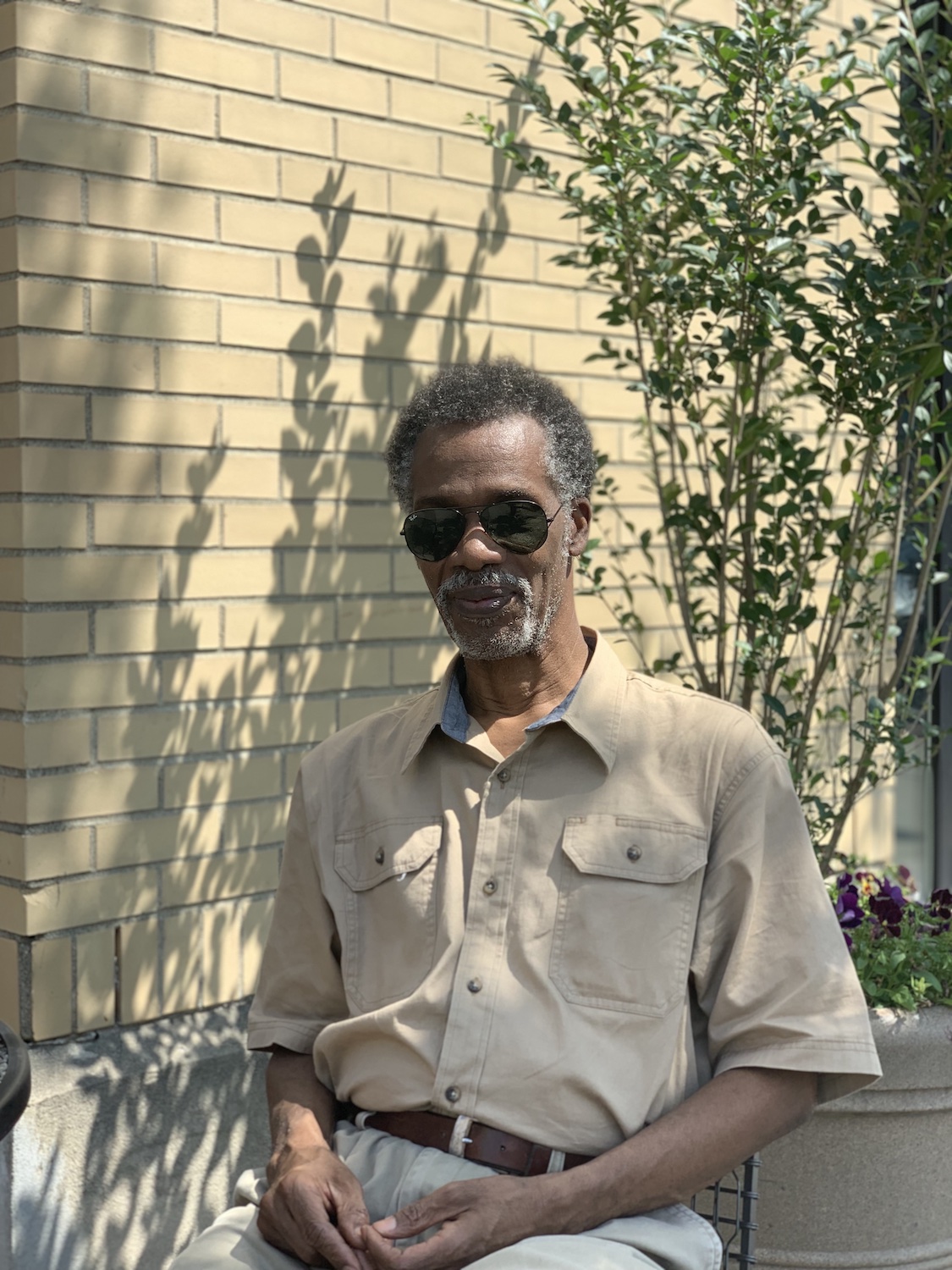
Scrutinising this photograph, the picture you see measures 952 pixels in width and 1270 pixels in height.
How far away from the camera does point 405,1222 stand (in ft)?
7.38

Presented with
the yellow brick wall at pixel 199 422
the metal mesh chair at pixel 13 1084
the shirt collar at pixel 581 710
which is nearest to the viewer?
the metal mesh chair at pixel 13 1084

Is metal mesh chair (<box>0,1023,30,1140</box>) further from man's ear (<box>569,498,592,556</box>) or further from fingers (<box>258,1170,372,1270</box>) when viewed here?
man's ear (<box>569,498,592,556</box>)

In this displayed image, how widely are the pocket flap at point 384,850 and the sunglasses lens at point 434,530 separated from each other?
443 mm

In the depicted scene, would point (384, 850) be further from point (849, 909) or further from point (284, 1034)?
point (849, 909)

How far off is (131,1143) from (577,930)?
1.56m

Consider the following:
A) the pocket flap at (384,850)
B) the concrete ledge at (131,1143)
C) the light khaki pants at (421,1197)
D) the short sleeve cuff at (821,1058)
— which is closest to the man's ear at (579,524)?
the pocket flap at (384,850)

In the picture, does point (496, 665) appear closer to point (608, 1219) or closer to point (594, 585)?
point (608, 1219)

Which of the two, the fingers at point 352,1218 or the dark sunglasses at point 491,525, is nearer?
the fingers at point 352,1218

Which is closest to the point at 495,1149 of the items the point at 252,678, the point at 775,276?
the point at 252,678

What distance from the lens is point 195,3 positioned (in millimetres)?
3578

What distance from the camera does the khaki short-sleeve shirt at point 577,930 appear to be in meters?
2.37

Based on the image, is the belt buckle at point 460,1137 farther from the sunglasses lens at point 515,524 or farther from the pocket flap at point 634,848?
the sunglasses lens at point 515,524

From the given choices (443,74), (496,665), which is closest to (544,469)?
(496,665)

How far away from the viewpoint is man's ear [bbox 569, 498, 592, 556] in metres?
2.77
